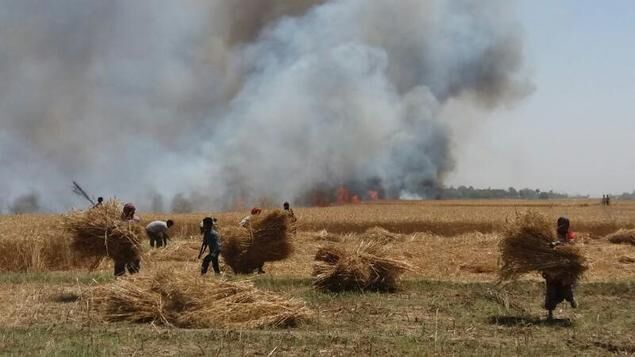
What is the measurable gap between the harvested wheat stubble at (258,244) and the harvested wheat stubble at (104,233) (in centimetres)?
377

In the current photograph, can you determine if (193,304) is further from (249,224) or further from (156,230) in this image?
(156,230)

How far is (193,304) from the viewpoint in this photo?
10.7m

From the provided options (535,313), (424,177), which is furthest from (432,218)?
(424,177)

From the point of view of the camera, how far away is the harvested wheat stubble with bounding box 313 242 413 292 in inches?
574

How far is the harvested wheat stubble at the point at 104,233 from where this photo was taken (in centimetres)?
1435

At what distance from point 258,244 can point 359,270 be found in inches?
163

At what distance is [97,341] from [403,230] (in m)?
29.8

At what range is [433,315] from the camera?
11.8 m

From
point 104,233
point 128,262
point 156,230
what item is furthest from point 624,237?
point 104,233

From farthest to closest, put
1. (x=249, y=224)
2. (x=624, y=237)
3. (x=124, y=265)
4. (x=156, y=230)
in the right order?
(x=624, y=237)
(x=156, y=230)
(x=249, y=224)
(x=124, y=265)

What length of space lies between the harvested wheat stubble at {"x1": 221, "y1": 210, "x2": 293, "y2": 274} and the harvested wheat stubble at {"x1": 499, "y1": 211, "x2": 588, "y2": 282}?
23.9 feet

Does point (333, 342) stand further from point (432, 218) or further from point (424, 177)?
point (424, 177)

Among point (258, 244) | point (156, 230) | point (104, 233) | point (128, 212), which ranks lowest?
point (258, 244)

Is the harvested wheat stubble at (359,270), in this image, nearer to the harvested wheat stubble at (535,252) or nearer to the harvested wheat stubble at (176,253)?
the harvested wheat stubble at (535,252)
